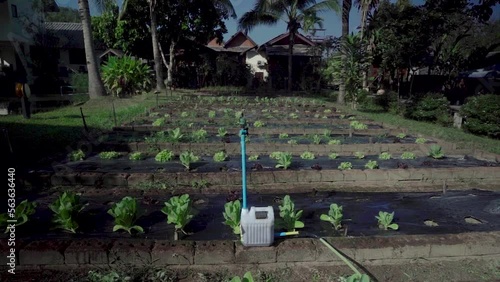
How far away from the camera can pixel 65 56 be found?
2409 cm

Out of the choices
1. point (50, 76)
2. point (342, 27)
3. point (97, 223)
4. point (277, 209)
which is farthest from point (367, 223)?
point (50, 76)

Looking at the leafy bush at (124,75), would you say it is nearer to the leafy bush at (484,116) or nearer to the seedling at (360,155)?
the seedling at (360,155)

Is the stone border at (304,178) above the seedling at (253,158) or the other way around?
the other way around

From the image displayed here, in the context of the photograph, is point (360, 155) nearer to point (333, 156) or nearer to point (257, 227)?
point (333, 156)

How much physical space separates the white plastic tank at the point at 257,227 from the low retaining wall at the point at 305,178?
2.02 m

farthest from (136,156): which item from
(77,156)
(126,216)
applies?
(126,216)

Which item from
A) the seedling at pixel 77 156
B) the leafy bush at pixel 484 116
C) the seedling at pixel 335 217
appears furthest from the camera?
the leafy bush at pixel 484 116

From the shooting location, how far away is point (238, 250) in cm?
305

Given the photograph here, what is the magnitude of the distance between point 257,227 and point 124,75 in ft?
44.1

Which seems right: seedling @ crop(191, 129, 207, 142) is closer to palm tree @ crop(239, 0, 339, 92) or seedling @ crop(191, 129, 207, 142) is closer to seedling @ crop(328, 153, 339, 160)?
seedling @ crop(328, 153, 339, 160)

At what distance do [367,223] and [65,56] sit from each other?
2643 cm

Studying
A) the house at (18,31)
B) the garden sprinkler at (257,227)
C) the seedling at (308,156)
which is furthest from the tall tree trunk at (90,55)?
the garden sprinkler at (257,227)

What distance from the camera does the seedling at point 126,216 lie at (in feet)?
11.3

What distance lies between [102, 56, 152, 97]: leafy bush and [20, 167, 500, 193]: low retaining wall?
33.4 feet
